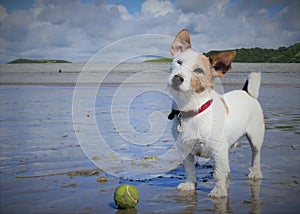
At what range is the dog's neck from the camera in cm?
494

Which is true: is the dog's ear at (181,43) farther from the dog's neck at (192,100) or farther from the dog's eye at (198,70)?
the dog's neck at (192,100)

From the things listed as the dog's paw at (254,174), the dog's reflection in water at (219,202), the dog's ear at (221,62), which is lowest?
the dog's reflection in water at (219,202)

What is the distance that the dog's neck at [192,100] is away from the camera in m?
4.94

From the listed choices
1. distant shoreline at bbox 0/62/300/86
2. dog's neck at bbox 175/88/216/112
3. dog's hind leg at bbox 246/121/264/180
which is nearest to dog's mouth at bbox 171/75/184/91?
dog's neck at bbox 175/88/216/112

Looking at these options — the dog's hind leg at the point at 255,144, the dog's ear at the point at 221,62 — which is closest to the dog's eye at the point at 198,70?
the dog's ear at the point at 221,62

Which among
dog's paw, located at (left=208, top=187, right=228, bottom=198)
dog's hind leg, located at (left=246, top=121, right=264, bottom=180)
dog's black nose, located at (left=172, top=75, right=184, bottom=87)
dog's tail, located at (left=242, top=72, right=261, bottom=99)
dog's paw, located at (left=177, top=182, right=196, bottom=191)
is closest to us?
dog's black nose, located at (left=172, top=75, right=184, bottom=87)

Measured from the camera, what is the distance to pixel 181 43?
5285 millimetres

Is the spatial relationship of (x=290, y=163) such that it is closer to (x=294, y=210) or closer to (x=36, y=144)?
(x=294, y=210)

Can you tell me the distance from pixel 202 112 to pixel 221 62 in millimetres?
647

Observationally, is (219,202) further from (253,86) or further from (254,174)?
(253,86)

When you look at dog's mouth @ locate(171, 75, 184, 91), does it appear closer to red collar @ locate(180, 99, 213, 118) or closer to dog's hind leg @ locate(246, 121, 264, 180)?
red collar @ locate(180, 99, 213, 118)

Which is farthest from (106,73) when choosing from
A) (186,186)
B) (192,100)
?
(192,100)

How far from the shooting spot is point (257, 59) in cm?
4581

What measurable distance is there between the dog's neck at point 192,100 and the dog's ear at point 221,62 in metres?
0.24
